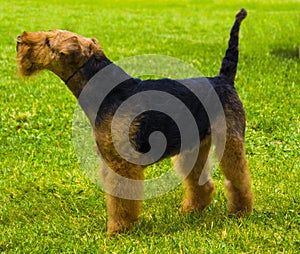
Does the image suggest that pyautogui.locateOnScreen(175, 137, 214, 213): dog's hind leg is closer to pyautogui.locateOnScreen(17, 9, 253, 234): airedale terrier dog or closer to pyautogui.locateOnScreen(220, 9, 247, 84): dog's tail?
pyautogui.locateOnScreen(17, 9, 253, 234): airedale terrier dog

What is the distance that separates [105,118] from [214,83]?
0.89 m

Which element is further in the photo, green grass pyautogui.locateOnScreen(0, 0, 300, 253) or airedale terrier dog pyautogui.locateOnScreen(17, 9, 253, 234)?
green grass pyautogui.locateOnScreen(0, 0, 300, 253)

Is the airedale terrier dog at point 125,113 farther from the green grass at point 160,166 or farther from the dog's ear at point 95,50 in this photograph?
the green grass at point 160,166

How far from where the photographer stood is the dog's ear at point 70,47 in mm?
3527

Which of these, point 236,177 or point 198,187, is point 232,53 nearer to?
point 236,177

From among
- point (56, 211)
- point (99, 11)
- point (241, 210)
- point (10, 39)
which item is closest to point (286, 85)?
point (241, 210)

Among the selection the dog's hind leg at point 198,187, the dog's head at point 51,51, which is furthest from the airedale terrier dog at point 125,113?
the dog's hind leg at point 198,187

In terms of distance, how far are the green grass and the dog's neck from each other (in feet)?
1.41

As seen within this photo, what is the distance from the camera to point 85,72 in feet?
12.0

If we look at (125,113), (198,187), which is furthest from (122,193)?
(198,187)

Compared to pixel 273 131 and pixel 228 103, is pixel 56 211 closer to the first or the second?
pixel 228 103

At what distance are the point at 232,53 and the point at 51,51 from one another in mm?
1370

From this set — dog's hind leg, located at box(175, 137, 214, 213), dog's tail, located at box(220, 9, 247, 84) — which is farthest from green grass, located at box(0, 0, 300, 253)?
dog's tail, located at box(220, 9, 247, 84)

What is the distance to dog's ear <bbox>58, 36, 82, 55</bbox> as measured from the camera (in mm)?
3527
